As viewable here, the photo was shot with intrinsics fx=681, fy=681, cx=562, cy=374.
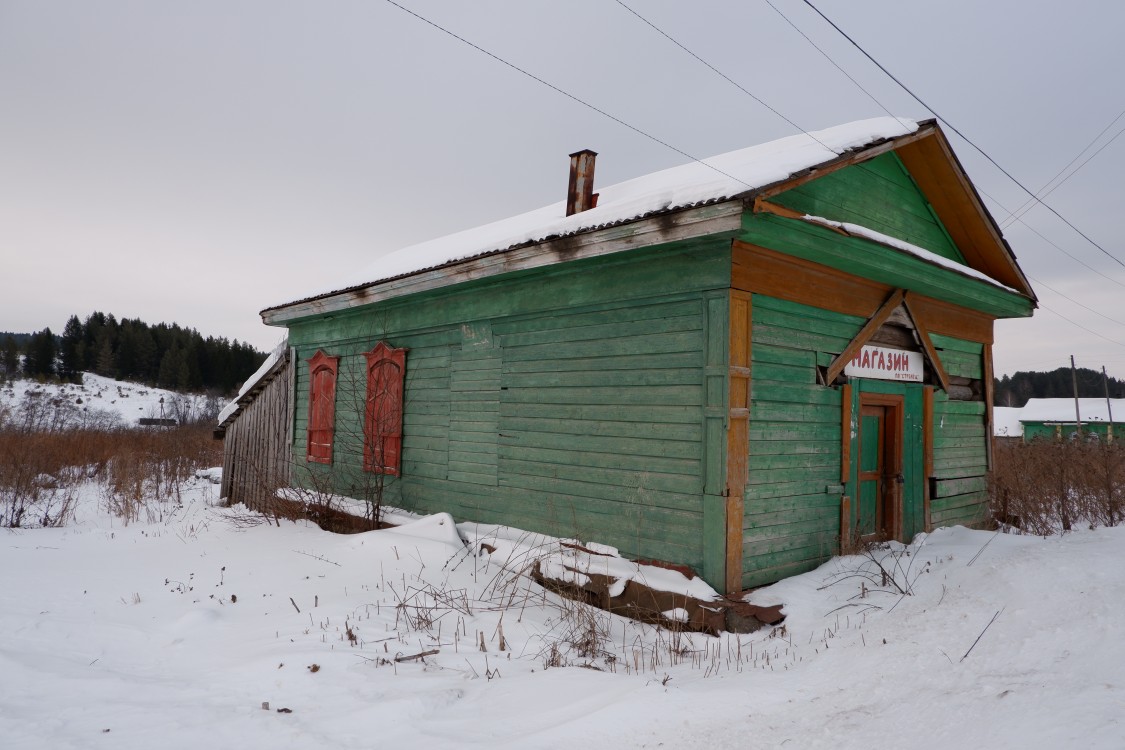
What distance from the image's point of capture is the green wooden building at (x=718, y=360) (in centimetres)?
573

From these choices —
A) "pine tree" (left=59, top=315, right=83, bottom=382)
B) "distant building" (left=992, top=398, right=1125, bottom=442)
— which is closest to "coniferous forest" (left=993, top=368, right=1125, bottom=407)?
"distant building" (left=992, top=398, right=1125, bottom=442)

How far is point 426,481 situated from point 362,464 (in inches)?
59.6

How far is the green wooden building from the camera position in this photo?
225 inches

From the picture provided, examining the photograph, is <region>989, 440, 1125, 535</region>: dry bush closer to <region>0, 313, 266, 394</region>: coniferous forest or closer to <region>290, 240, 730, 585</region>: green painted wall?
<region>290, 240, 730, 585</region>: green painted wall

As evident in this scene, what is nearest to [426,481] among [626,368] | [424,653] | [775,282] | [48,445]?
[626,368]

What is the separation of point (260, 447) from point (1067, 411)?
62.3 meters

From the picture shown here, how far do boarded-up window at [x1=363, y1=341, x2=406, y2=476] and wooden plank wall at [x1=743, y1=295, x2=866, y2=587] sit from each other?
16.2ft

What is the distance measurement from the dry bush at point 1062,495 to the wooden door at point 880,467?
7.36ft

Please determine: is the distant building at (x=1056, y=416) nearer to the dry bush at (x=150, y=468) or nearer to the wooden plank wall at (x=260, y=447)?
the dry bush at (x=150, y=468)

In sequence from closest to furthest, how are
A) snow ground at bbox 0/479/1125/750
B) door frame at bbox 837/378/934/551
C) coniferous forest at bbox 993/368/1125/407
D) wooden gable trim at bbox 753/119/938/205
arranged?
snow ground at bbox 0/479/1125/750
wooden gable trim at bbox 753/119/938/205
door frame at bbox 837/378/934/551
coniferous forest at bbox 993/368/1125/407

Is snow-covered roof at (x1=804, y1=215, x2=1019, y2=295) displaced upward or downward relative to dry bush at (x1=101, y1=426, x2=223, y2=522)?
upward

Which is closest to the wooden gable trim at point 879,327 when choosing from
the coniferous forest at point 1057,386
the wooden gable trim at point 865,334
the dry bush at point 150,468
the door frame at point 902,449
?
the wooden gable trim at point 865,334

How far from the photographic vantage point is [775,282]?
606cm

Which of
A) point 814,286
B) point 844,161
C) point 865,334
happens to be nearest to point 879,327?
point 865,334
